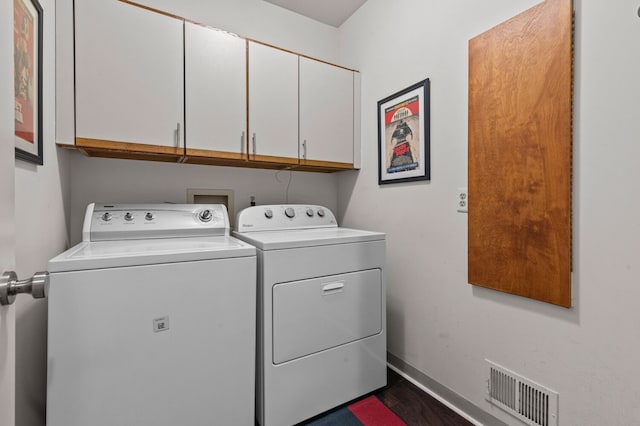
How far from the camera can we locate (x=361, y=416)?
159 cm

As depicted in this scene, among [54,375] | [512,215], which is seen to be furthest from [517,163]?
[54,375]

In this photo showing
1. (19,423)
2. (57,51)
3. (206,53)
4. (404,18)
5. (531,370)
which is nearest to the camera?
(19,423)

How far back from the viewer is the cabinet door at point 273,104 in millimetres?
1937

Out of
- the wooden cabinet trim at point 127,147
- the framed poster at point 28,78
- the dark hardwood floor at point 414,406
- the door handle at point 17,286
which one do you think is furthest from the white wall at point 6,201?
the dark hardwood floor at point 414,406

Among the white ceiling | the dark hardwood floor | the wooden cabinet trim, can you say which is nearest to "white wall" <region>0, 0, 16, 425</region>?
the wooden cabinet trim

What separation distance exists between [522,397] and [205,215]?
1874 mm

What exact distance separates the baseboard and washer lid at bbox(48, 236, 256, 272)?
1.32 meters

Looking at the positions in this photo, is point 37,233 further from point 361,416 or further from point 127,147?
point 361,416

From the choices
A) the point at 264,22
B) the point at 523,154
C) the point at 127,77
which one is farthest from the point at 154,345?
the point at 264,22

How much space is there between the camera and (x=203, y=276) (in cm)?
128

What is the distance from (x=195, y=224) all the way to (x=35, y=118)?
0.84 m

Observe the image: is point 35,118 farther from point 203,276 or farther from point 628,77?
point 628,77

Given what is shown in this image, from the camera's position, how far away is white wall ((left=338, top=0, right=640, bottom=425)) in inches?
41.8

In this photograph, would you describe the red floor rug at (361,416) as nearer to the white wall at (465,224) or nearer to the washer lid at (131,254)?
the white wall at (465,224)
